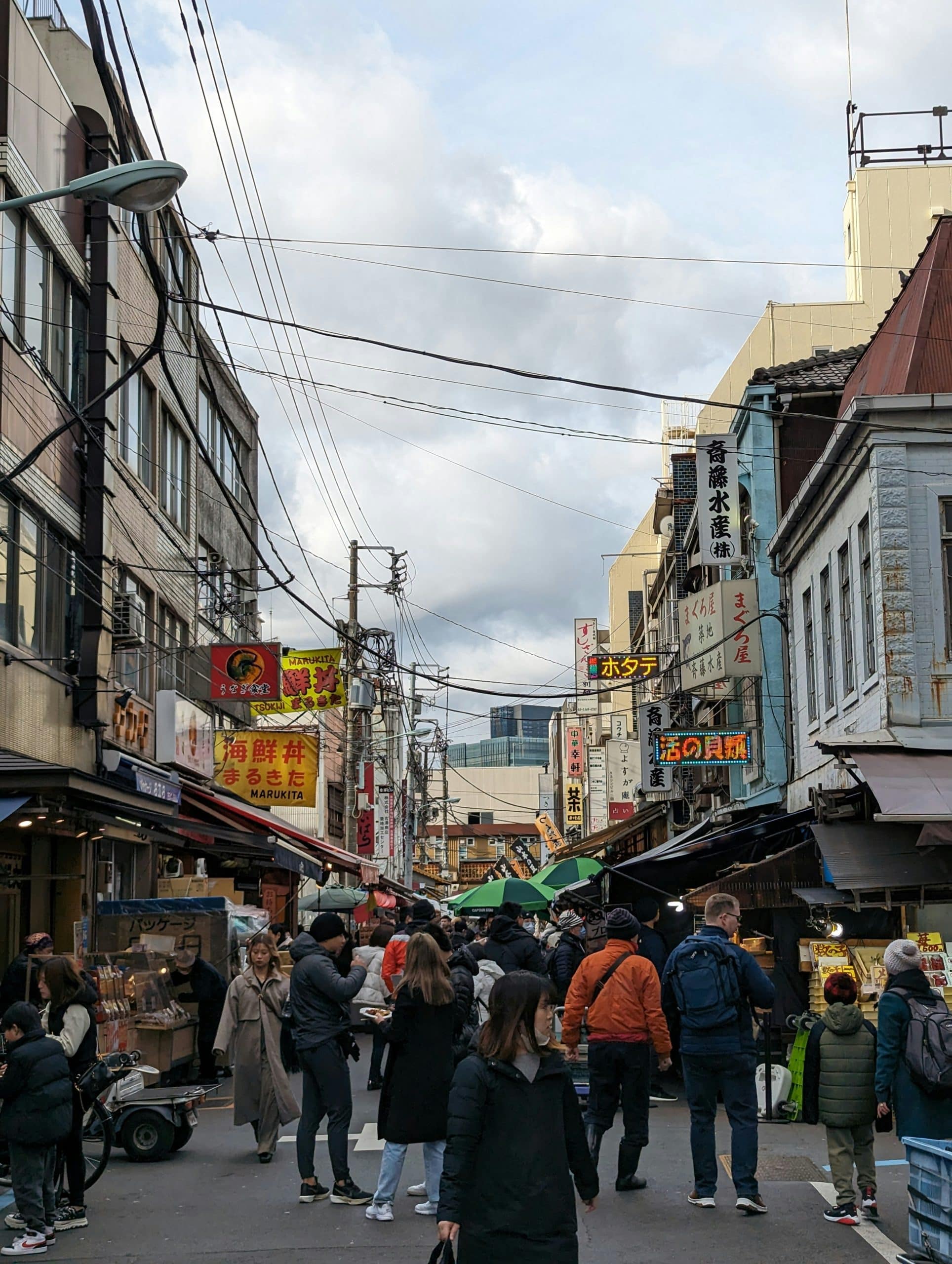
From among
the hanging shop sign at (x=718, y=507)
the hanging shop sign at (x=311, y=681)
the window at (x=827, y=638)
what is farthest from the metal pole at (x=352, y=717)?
the window at (x=827, y=638)

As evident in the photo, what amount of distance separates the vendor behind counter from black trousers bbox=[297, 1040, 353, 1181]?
6.67 metres

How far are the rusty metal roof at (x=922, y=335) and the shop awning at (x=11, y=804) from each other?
1096 cm

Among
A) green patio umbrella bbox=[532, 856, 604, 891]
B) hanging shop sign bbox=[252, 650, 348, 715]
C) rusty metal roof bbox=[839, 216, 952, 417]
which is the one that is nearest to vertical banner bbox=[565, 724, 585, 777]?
A: hanging shop sign bbox=[252, 650, 348, 715]

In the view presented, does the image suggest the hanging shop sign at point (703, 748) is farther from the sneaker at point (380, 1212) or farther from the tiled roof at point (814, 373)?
the sneaker at point (380, 1212)

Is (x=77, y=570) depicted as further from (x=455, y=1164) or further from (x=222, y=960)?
(x=455, y=1164)

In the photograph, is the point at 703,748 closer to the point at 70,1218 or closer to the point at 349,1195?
the point at 349,1195

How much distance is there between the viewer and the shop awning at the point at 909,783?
12492 mm

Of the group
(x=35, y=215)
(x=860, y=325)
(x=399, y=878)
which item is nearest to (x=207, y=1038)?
(x=35, y=215)

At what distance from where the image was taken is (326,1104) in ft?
31.3

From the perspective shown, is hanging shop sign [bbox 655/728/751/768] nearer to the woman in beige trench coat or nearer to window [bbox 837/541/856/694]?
window [bbox 837/541/856/694]

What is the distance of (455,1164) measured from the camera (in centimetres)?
512

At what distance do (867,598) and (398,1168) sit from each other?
10.8 m

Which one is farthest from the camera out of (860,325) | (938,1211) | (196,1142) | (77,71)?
(860,325)

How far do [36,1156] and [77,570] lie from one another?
1252 centimetres
